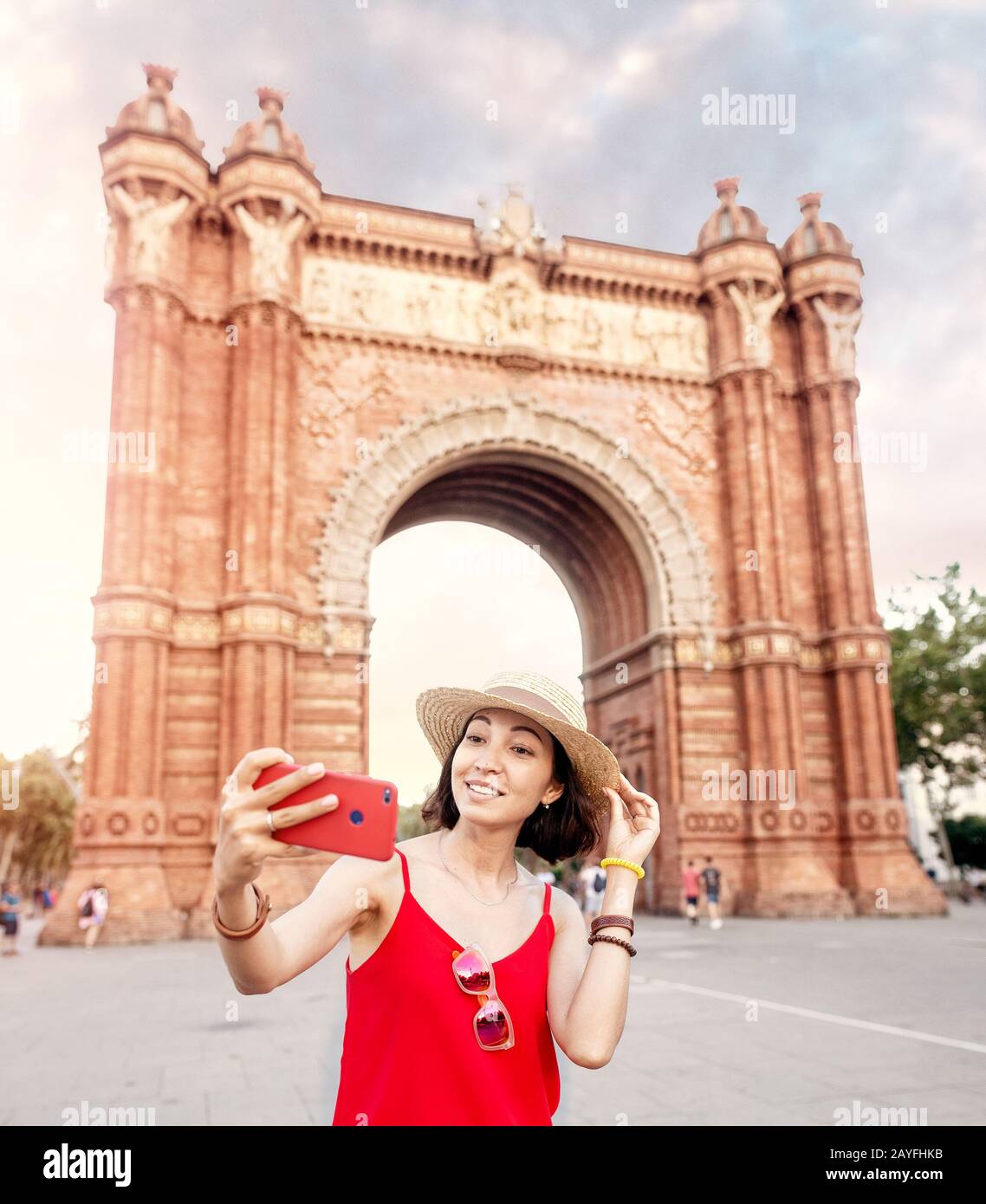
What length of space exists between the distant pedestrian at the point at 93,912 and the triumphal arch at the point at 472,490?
61 cm

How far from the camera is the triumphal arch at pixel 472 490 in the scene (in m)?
19.9

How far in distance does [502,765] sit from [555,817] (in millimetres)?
414

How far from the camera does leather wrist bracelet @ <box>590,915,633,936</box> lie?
2076 millimetres

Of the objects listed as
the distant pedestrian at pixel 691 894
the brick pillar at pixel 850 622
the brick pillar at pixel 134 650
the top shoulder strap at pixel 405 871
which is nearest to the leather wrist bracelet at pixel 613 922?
the top shoulder strap at pixel 405 871

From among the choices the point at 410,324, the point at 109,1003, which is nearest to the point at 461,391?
the point at 410,324

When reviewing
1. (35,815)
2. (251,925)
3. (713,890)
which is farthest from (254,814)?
(35,815)

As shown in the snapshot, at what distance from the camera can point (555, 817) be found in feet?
8.38

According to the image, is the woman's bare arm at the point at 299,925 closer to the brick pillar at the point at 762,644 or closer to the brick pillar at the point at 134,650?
the brick pillar at the point at 134,650

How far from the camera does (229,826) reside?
156 centimetres

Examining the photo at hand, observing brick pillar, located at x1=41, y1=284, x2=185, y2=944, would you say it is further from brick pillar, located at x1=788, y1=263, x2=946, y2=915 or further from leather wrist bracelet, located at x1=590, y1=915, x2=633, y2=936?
leather wrist bracelet, located at x1=590, y1=915, x2=633, y2=936

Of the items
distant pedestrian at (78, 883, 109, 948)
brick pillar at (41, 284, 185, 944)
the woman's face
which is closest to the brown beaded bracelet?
the woman's face
